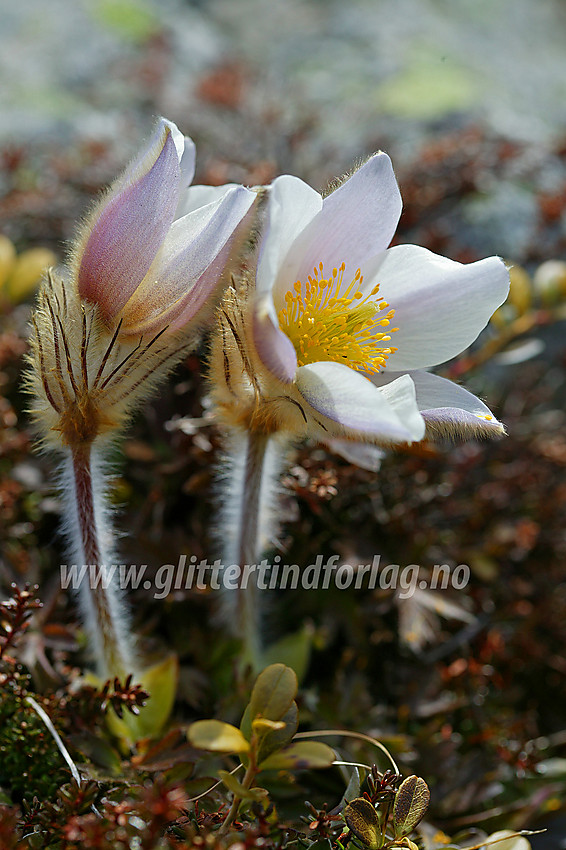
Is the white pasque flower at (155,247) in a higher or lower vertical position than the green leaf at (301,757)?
higher

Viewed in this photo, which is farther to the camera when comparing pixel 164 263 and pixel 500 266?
pixel 500 266

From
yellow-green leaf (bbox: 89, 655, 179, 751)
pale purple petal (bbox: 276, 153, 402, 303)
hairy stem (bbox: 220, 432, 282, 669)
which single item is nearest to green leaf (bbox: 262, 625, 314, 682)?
hairy stem (bbox: 220, 432, 282, 669)

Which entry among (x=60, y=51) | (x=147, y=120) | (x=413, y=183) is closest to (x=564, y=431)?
(x=413, y=183)

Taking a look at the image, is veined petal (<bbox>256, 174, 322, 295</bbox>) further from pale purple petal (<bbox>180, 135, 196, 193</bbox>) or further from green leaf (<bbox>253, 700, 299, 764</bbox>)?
green leaf (<bbox>253, 700, 299, 764</bbox>)

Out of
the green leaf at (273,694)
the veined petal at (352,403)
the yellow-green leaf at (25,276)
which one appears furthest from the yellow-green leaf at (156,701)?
the yellow-green leaf at (25,276)

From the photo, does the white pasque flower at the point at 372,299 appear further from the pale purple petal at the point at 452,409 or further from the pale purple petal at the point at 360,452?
the pale purple petal at the point at 360,452

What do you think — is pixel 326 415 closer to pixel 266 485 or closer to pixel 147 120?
pixel 266 485
